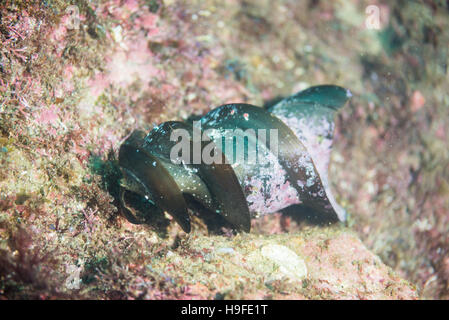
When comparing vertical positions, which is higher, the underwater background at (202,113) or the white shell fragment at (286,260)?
the underwater background at (202,113)

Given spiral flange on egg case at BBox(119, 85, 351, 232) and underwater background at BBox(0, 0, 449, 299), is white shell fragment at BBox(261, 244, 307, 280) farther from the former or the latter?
spiral flange on egg case at BBox(119, 85, 351, 232)

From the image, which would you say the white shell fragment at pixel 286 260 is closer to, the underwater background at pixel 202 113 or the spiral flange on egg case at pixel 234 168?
the underwater background at pixel 202 113

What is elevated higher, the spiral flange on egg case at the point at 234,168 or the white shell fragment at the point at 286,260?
the spiral flange on egg case at the point at 234,168

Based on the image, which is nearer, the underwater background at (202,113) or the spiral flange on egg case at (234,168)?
the underwater background at (202,113)

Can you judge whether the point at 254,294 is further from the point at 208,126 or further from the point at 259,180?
the point at 208,126

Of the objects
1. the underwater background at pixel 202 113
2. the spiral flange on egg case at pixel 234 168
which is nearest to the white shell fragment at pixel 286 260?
the underwater background at pixel 202 113

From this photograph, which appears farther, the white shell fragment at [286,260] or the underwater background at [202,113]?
the white shell fragment at [286,260]

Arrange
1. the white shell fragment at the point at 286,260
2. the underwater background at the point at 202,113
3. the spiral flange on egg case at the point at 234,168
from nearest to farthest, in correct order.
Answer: the underwater background at the point at 202,113
the spiral flange on egg case at the point at 234,168
the white shell fragment at the point at 286,260

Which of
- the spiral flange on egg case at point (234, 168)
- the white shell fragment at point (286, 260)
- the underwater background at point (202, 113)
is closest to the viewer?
the underwater background at point (202, 113)
